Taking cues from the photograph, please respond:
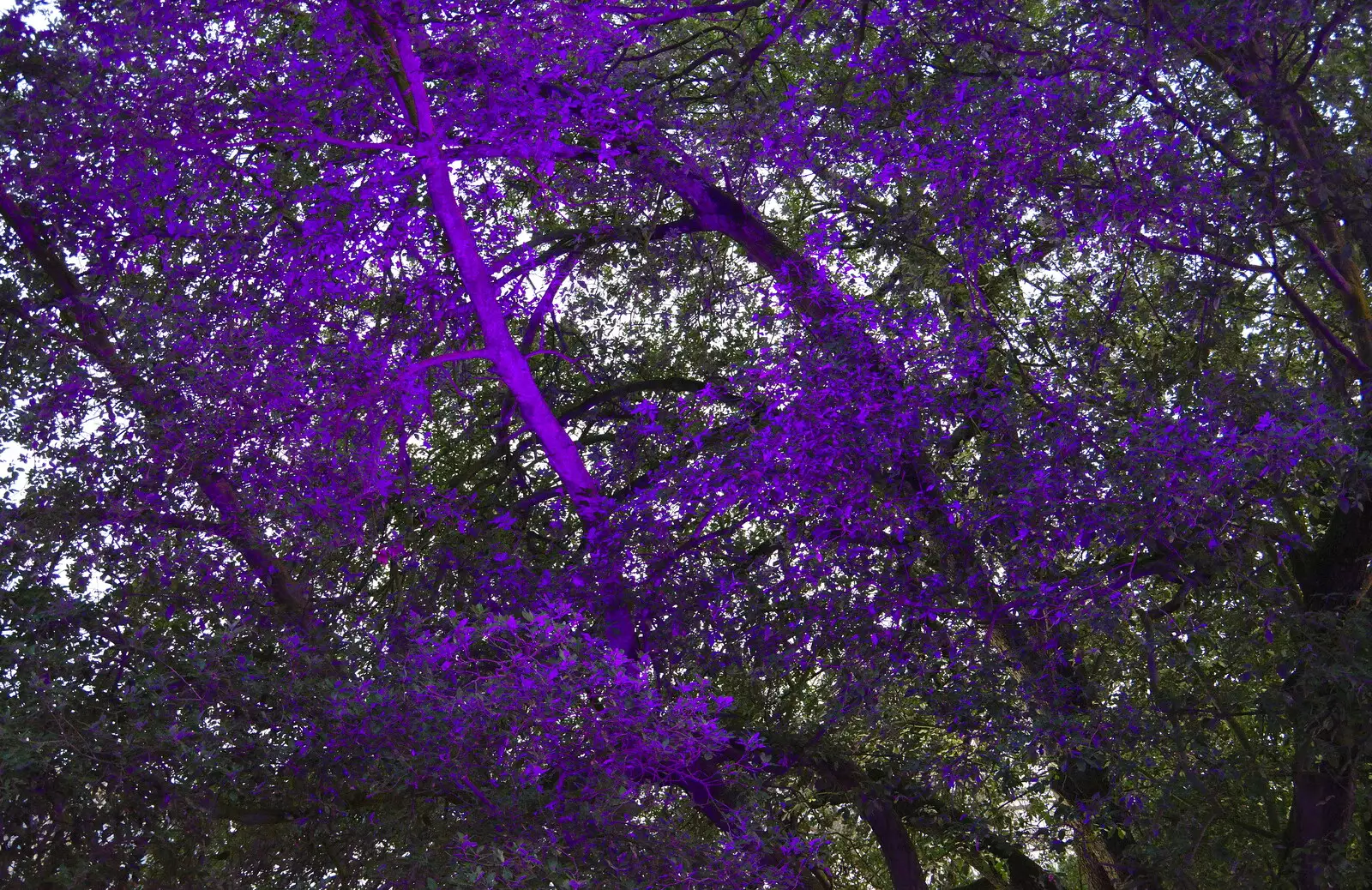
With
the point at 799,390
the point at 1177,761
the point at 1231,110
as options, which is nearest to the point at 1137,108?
the point at 1231,110

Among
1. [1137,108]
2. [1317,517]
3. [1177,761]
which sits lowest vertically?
[1177,761]

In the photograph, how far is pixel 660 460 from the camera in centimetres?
1027

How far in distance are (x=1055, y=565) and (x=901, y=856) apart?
9.68ft

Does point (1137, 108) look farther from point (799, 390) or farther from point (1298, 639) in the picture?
point (1298, 639)

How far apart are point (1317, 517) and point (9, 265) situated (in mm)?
9923

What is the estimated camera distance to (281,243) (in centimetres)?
945

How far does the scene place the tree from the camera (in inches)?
295

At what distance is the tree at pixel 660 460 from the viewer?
7492mm

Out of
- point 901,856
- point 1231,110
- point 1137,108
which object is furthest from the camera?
point 901,856

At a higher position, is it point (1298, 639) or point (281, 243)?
point (281, 243)

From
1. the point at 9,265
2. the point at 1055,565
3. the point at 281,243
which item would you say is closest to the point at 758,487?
the point at 1055,565

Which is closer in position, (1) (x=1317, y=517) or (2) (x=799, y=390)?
(2) (x=799, y=390)

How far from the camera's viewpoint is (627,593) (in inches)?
352

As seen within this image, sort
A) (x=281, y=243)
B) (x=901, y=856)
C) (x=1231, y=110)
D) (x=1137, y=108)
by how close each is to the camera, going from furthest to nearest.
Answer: (x=901, y=856) → (x=281, y=243) → (x=1137, y=108) → (x=1231, y=110)
